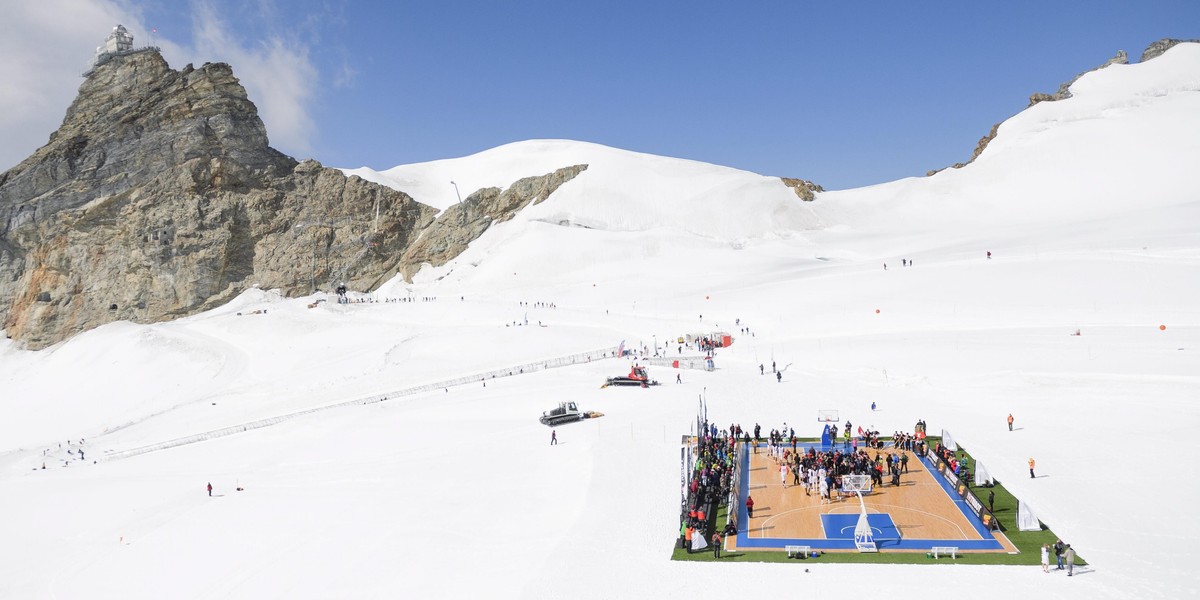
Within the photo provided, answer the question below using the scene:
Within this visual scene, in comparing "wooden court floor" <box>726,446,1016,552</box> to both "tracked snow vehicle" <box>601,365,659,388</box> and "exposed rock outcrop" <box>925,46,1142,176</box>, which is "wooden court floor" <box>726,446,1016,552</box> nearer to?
"tracked snow vehicle" <box>601,365,659,388</box>

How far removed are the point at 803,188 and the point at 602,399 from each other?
57.9 meters

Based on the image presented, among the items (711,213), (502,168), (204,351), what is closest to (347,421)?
(204,351)

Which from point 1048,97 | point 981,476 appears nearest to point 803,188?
point 1048,97

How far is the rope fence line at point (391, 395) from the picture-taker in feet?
98.3

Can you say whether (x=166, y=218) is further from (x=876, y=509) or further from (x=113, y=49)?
(x=876, y=509)

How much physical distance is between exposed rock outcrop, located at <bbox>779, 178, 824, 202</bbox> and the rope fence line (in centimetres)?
4627

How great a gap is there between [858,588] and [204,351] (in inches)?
1975

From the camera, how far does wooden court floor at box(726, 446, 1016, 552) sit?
15648 mm

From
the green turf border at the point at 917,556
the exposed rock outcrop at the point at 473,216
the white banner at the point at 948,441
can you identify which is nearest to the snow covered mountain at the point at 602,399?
the green turf border at the point at 917,556

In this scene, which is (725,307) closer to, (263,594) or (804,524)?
(804,524)

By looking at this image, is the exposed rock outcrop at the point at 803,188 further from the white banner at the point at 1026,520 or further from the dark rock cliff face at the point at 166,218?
the white banner at the point at 1026,520

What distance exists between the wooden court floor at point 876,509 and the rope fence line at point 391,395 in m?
17.1

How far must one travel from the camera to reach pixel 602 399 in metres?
27.8

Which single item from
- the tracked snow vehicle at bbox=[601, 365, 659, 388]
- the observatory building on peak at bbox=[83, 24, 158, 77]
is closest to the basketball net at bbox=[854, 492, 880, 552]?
the tracked snow vehicle at bbox=[601, 365, 659, 388]
